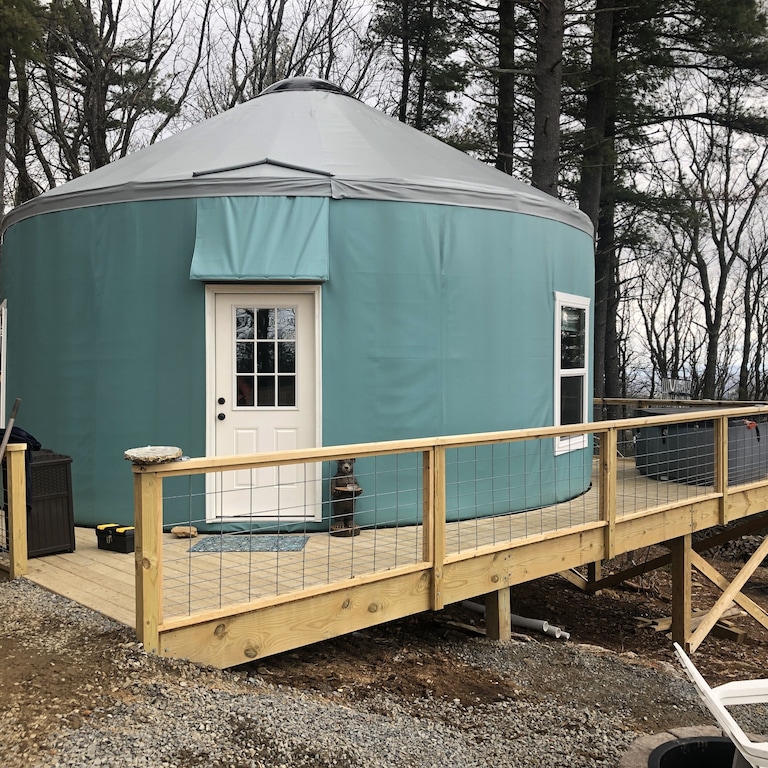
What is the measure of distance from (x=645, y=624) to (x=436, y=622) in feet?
9.48

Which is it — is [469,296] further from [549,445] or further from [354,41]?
[354,41]

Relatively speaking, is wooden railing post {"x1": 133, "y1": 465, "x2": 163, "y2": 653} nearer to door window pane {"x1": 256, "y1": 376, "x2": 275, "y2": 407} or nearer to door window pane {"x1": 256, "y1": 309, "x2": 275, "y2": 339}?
door window pane {"x1": 256, "y1": 376, "x2": 275, "y2": 407}

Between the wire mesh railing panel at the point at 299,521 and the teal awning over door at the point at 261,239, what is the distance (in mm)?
1376

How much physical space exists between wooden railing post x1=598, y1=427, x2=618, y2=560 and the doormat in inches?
80.8

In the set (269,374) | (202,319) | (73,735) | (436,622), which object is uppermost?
(202,319)

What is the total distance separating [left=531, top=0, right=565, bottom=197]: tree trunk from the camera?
9773mm

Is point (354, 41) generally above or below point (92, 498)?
above

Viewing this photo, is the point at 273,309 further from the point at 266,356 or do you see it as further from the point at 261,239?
the point at 261,239

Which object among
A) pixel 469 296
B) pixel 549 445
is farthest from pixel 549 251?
pixel 549 445

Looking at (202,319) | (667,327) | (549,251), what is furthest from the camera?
(667,327)

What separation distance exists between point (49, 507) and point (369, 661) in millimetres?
2206

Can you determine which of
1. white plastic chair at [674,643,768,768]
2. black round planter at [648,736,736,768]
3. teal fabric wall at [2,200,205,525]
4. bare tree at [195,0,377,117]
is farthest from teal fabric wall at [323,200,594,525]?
bare tree at [195,0,377,117]

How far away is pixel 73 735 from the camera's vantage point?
8.52ft

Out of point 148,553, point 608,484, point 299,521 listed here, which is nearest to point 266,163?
point 299,521
